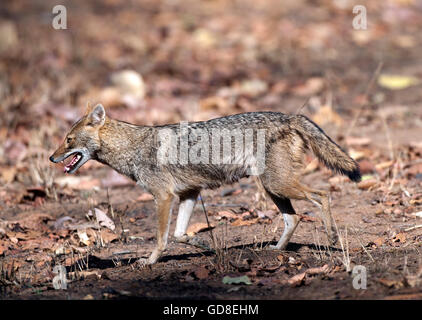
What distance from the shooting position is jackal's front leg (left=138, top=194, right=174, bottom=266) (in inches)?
253

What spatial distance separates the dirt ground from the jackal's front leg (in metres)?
0.19

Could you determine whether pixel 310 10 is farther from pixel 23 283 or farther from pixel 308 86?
pixel 23 283

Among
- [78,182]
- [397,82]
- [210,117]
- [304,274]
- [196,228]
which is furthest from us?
[397,82]

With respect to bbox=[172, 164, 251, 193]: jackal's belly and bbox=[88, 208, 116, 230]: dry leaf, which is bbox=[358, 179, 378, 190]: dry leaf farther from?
bbox=[88, 208, 116, 230]: dry leaf

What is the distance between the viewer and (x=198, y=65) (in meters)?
16.5

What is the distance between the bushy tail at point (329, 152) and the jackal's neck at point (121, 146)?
1.73m

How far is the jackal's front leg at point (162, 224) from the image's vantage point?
6.43 meters

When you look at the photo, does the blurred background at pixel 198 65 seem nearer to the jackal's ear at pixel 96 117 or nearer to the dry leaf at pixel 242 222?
the jackal's ear at pixel 96 117

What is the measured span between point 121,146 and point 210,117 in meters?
5.18

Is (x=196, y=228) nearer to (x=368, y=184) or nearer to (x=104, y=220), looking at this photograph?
(x=104, y=220)

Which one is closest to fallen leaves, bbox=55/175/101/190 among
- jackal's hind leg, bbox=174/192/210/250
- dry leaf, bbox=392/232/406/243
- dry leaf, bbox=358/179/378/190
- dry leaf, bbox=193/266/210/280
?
jackal's hind leg, bbox=174/192/210/250

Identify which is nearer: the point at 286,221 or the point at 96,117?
the point at 286,221

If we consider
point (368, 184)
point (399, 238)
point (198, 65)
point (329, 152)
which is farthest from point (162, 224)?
point (198, 65)
